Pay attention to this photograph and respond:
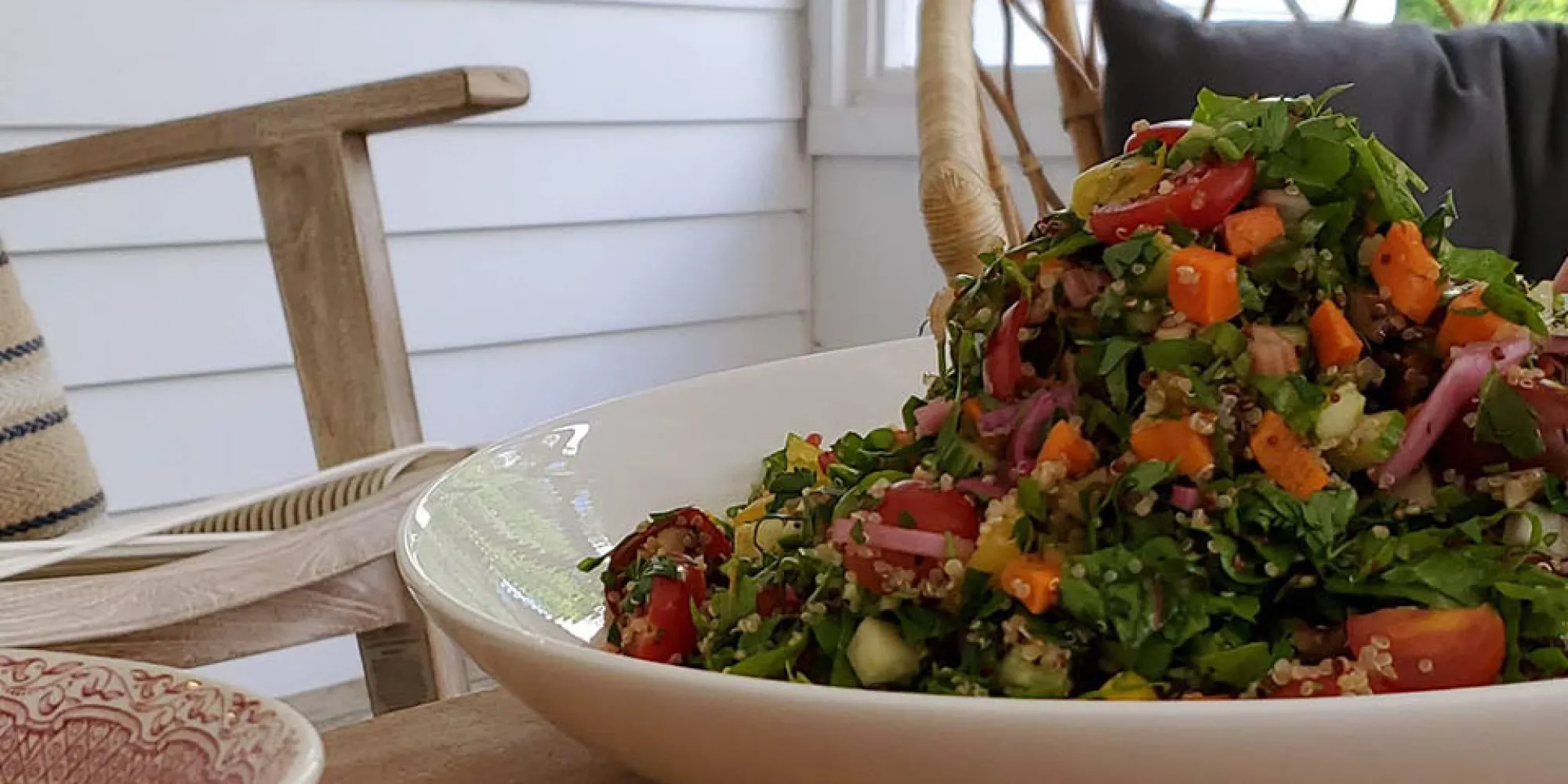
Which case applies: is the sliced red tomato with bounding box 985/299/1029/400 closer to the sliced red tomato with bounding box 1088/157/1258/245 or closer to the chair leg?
the sliced red tomato with bounding box 1088/157/1258/245

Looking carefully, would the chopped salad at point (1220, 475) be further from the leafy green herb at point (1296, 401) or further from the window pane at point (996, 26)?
the window pane at point (996, 26)

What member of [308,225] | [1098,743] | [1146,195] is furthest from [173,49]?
[1098,743]

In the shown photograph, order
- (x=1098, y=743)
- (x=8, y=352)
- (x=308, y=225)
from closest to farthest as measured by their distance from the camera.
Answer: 1. (x=1098, y=743)
2. (x=308, y=225)
3. (x=8, y=352)

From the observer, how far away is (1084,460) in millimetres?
366

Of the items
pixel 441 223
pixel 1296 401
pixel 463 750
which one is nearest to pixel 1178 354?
pixel 1296 401

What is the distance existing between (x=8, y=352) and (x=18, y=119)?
1.34 feet

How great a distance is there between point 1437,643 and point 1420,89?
0.86m

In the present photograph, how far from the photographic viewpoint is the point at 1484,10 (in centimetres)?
168

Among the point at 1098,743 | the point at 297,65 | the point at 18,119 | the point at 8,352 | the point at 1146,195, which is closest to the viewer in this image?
the point at 1098,743

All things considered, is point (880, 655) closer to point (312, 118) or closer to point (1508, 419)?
point (1508, 419)

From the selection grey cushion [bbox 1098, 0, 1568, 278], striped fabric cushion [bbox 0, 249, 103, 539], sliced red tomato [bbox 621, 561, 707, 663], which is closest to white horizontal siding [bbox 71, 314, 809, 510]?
striped fabric cushion [bbox 0, 249, 103, 539]

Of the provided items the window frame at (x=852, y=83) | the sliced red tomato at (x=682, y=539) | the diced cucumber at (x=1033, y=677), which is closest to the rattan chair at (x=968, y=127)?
the sliced red tomato at (x=682, y=539)

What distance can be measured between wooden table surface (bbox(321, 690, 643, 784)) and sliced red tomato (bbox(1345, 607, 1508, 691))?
0.22 m

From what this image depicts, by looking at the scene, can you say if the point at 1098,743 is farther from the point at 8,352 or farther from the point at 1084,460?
the point at 8,352
